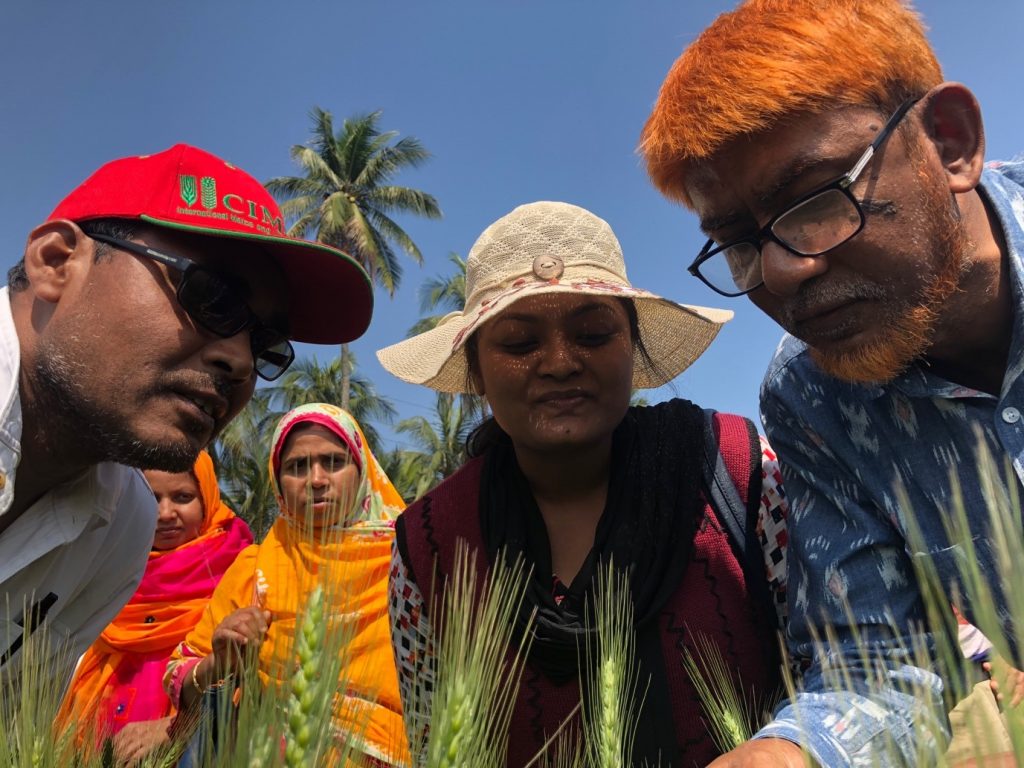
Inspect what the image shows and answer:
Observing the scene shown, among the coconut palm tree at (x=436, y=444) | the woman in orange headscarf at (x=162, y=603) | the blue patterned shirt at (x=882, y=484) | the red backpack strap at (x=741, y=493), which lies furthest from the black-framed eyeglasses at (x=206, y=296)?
the coconut palm tree at (x=436, y=444)

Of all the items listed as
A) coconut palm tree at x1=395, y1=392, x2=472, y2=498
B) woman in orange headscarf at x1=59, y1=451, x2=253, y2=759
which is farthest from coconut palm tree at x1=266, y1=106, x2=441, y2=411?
woman in orange headscarf at x1=59, y1=451, x2=253, y2=759

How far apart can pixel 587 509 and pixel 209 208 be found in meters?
1.31

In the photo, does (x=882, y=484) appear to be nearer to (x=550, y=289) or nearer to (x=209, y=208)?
(x=550, y=289)

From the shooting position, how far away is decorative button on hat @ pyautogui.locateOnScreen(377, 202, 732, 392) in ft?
6.34

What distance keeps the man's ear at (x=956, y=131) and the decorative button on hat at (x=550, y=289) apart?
751 millimetres

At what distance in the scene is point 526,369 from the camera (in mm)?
1877

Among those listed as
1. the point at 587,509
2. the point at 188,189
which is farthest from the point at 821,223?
the point at 188,189

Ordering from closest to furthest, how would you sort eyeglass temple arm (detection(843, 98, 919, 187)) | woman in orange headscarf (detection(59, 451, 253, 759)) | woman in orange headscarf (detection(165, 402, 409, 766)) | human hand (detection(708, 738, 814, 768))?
1. human hand (detection(708, 738, 814, 768))
2. eyeglass temple arm (detection(843, 98, 919, 187))
3. woman in orange headscarf (detection(165, 402, 409, 766))
4. woman in orange headscarf (detection(59, 451, 253, 759))

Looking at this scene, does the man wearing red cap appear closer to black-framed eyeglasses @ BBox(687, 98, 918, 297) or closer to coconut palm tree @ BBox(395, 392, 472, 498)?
black-framed eyeglasses @ BBox(687, 98, 918, 297)

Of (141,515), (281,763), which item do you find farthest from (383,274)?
(281,763)

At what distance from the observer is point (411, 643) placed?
206 centimetres

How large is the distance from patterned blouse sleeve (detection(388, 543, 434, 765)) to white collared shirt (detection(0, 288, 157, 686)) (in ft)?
2.76

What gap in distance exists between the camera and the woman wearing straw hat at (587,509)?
5.98 ft

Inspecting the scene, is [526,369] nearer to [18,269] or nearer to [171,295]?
[171,295]
